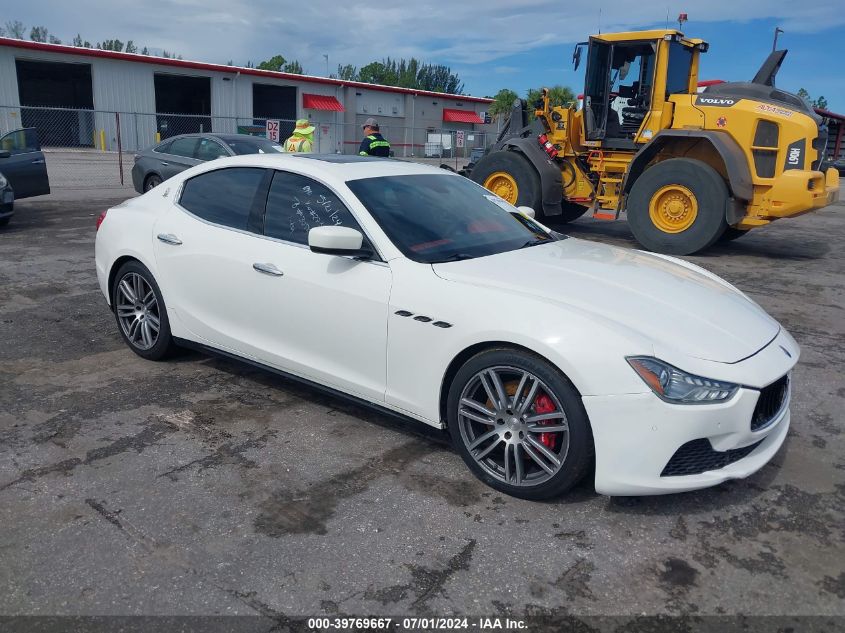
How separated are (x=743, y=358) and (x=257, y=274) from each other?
8.69 ft

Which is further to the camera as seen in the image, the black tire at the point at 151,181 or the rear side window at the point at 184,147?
the black tire at the point at 151,181

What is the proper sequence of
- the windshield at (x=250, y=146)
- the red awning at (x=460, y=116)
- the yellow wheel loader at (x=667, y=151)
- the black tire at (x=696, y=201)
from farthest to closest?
the red awning at (x=460, y=116) → the windshield at (x=250, y=146) → the black tire at (x=696, y=201) → the yellow wheel loader at (x=667, y=151)

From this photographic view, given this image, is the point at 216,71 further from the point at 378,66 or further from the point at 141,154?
the point at 378,66

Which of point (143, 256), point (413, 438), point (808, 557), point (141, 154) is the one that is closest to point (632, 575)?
point (808, 557)

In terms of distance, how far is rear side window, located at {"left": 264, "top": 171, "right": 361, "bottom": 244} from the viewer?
395 centimetres

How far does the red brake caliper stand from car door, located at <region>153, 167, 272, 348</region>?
1917 mm

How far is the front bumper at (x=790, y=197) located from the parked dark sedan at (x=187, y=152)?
768cm

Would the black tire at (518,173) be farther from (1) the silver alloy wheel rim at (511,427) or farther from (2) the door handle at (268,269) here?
(1) the silver alloy wheel rim at (511,427)

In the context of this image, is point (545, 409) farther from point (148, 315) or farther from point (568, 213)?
point (568, 213)

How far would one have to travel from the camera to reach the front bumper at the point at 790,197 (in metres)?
9.20

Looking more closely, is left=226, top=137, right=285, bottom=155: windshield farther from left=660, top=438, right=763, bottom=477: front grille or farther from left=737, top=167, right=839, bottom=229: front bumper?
left=660, top=438, right=763, bottom=477: front grille

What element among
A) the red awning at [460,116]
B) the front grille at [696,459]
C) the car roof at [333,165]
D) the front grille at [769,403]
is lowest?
the front grille at [696,459]

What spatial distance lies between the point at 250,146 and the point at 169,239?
803 centimetres

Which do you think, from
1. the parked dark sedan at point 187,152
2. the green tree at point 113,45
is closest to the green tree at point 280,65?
the green tree at point 113,45
